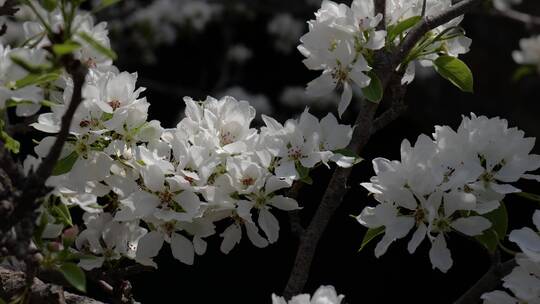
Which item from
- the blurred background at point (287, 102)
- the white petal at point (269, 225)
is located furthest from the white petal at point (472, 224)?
the blurred background at point (287, 102)

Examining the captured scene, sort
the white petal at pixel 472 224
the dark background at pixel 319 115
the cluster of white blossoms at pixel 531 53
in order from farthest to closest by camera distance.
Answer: the dark background at pixel 319 115 < the cluster of white blossoms at pixel 531 53 < the white petal at pixel 472 224

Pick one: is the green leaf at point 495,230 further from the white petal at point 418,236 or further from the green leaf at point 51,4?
the green leaf at point 51,4

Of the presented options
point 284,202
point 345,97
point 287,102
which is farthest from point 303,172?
point 287,102

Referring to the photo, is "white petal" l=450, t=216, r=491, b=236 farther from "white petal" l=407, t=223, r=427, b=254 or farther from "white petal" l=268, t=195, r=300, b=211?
"white petal" l=268, t=195, r=300, b=211

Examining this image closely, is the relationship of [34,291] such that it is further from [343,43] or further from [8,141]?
[343,43]

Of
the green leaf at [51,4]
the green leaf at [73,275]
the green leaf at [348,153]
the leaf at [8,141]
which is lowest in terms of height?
the green leaf at [348,153]

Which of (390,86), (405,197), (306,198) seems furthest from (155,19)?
(405,197)
